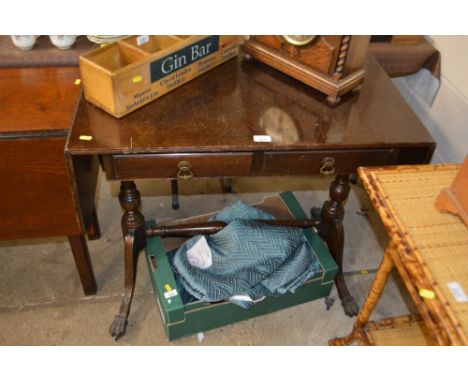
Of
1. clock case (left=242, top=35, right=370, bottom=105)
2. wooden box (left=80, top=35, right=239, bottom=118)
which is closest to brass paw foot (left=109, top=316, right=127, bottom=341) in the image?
wooden box (left=80, top=35, right=239, bottom=118)

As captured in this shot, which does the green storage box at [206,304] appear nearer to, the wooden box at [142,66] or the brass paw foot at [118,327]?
the brass paw foot at [118,327]

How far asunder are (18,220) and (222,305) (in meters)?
0.83

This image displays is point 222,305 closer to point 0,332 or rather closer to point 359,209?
point 0,332

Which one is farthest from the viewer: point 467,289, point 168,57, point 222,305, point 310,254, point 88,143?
point 310,254

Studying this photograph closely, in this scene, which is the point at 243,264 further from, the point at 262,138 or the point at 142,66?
the point at 142,66

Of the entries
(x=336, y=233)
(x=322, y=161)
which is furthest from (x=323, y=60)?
(x=336, y=233)

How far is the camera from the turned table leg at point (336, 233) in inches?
79.7

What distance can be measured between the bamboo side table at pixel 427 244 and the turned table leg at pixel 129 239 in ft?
3.12

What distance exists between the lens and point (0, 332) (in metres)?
1.95

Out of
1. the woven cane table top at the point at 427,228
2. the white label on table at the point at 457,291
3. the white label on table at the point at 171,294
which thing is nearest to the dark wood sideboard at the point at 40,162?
the white label on table at the point at 171,294

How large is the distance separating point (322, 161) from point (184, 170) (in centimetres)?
45

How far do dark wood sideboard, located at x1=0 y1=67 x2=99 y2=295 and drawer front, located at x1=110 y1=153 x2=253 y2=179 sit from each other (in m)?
0.15

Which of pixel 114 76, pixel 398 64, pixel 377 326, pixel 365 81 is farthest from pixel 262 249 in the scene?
pixel 398 64

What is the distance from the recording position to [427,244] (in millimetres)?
1052
